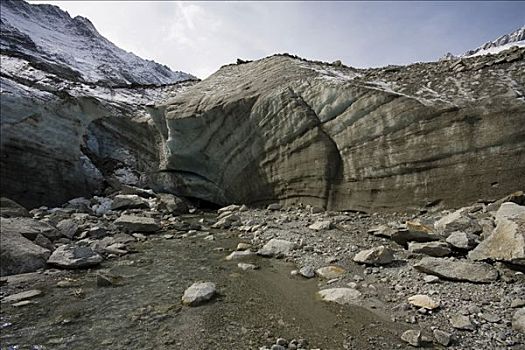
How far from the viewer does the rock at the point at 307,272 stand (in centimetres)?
520

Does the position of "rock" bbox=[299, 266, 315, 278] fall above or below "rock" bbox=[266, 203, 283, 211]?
below

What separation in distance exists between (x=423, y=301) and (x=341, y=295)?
98cm

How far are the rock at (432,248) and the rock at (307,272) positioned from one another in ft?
5.38

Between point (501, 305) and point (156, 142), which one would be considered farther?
point (156, 142)

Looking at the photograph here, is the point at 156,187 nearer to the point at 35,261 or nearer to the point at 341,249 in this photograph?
the point at 35,261

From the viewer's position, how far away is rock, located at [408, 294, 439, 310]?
3.65 m

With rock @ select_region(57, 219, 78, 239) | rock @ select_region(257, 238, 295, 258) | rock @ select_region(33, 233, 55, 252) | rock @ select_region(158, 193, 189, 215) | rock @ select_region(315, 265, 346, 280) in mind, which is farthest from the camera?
rock @ select_region(158, 193, 189, 215)

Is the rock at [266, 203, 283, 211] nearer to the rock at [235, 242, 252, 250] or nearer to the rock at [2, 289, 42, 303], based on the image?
the rock at [235, 242, 252, 250]

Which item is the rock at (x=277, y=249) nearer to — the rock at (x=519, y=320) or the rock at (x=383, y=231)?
the rock at (x=383, y=231)

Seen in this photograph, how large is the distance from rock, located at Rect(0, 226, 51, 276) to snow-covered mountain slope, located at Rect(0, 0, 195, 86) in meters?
37.1

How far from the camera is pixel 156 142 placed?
20.2 m

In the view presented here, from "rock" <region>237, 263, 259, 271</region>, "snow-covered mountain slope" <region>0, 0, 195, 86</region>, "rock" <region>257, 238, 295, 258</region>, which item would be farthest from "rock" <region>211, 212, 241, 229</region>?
"snow-covered mountain slope" <region>0, 0, 195, 86</region>

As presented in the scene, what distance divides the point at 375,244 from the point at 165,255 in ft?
14.7

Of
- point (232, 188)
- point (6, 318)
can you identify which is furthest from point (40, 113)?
point (6, 318)
